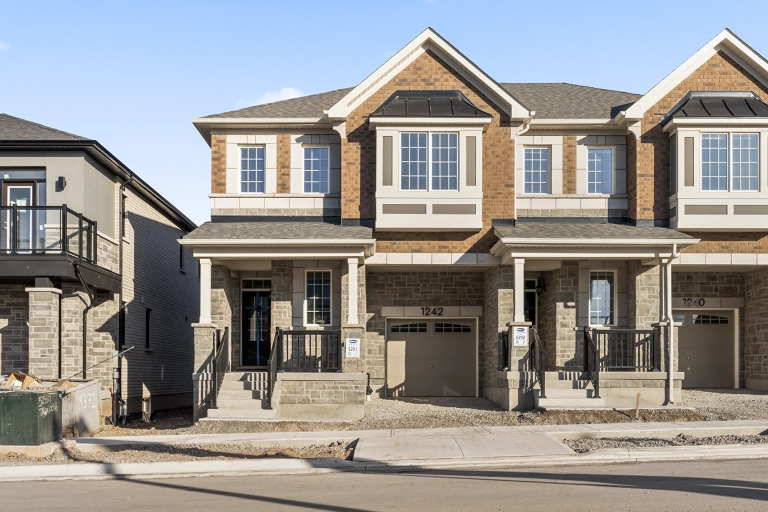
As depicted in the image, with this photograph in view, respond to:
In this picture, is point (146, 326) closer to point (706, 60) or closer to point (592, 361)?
point (592, 361)

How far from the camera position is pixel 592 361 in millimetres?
19203

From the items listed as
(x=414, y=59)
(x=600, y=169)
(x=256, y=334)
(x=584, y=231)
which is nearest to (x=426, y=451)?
(x=584, y=231)

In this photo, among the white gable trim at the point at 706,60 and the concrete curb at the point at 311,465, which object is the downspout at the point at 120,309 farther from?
the white gable trim at the point at 706,60

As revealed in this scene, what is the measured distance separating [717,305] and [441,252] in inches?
312

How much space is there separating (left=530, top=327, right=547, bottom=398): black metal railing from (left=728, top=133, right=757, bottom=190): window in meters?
6.50

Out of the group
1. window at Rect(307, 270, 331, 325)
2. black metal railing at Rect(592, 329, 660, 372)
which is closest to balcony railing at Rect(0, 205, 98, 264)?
window at Rect(307, 270, 331, 325)

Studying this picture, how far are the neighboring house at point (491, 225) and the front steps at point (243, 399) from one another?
8 cm

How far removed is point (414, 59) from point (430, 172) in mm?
3180

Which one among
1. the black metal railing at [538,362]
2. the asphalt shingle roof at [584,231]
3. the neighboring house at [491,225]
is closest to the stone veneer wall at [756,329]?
the neighboring house at [491,225]

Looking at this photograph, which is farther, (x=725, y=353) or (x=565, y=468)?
(x=725, y=353)

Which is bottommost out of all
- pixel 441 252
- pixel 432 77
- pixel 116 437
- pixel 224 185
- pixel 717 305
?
pixel 116 437

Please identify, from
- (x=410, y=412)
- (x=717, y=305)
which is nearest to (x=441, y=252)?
(x=410, y=412)

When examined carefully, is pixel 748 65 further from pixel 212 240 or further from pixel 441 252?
pixel 212 240

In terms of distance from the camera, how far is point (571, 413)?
57.9 feet
